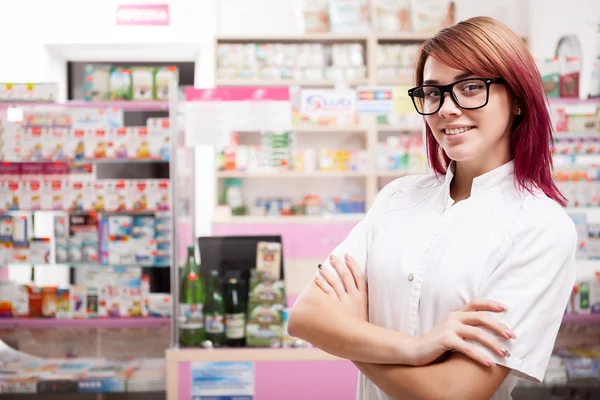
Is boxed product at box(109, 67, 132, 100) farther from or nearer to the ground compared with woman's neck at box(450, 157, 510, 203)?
farther from the ground

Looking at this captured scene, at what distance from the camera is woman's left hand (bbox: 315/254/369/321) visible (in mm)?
1507

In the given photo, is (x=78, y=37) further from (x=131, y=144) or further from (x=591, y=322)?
(x=591, y=322)

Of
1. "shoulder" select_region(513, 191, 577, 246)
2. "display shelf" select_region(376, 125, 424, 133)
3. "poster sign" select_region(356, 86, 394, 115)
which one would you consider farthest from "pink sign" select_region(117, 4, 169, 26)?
"shoulder" select_region(513, 191, 577, 246)

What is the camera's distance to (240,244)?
3297 mm

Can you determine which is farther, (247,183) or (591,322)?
(247,183)

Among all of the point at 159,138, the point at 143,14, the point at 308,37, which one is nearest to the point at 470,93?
the point at 159,138

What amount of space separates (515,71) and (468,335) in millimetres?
525

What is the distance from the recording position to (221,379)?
3135mm

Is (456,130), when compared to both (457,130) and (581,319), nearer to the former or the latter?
(457,130)

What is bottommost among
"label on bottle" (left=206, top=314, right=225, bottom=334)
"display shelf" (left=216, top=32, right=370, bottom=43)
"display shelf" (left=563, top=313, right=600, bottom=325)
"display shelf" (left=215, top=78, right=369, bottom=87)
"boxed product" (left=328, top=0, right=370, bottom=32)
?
"display shelf" (left=563, top=313, right=600, bottom=325)

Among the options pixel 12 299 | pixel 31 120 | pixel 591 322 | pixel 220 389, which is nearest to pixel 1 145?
pixel 31 120

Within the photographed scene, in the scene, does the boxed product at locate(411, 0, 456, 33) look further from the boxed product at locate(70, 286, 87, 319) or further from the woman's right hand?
the woman's right hand

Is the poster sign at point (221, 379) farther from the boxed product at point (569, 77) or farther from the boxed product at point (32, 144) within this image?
the boxed product at point (569, 77)

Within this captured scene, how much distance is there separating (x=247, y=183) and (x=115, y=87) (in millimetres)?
2776
